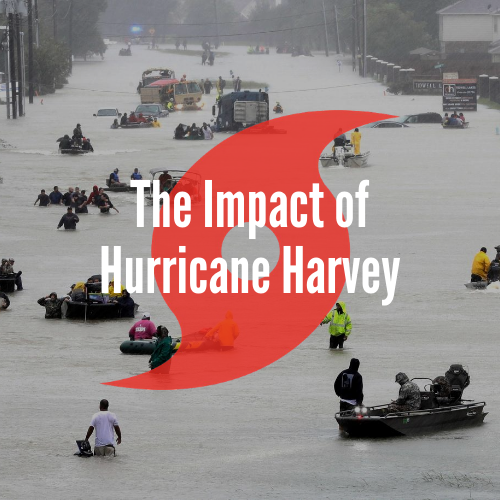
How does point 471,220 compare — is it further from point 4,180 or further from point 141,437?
point 141,437

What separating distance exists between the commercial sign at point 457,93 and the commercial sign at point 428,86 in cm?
1776

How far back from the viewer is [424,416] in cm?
1850

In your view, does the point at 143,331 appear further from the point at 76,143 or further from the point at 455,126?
the point at 455,126

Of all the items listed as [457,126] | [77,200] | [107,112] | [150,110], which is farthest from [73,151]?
[457,126]

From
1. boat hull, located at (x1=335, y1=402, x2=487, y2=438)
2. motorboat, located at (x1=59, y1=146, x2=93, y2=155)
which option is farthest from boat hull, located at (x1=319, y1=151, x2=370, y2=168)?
boat hull, located at (x1=335, y1=402, x2=487, y2=438)

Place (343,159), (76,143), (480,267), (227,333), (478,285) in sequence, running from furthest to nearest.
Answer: (76,143), (343,159), (480,267), (478,285), (227,333)

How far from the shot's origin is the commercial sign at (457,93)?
8606cm

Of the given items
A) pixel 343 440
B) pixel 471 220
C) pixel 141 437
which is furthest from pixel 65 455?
pixel 471 220

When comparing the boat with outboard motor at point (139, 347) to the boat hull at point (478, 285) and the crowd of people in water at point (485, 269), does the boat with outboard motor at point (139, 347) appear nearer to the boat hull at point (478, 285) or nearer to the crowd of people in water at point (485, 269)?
the boat hull at point (478, 285)

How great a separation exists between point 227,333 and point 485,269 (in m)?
9.25

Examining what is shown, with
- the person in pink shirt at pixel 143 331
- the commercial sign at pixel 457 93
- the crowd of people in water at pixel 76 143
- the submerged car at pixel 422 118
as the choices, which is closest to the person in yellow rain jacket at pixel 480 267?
the person in pink shirt at pixel 143 331

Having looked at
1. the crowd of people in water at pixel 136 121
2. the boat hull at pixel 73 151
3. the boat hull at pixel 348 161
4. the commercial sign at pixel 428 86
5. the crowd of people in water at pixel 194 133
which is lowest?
the boat hull at pixel 348 161

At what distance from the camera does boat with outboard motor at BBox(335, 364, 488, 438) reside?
18219 mm

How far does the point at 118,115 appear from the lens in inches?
3462
